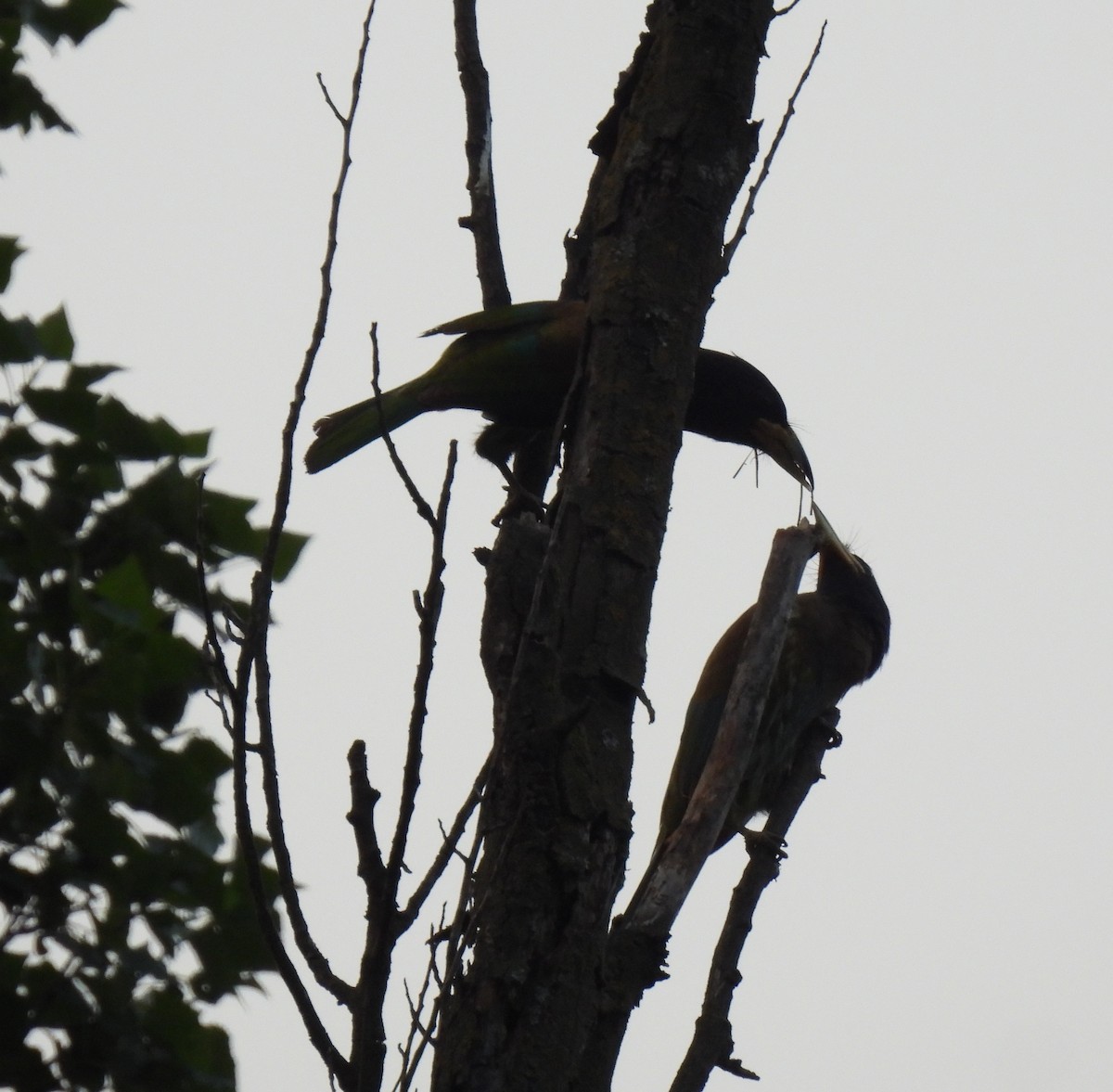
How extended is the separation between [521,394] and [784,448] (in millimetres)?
772

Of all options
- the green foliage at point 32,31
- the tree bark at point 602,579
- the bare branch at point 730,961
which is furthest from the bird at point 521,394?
the green foliage at point 32,31

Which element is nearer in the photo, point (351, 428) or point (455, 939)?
point (455, 939)

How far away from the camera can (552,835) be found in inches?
57.6

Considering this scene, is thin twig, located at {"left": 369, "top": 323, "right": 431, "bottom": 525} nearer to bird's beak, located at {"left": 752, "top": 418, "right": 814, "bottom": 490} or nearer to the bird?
the bird

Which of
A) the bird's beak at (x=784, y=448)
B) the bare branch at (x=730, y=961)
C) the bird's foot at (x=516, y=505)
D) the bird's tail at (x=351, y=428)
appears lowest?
the bare branch at (x=730, y=961)

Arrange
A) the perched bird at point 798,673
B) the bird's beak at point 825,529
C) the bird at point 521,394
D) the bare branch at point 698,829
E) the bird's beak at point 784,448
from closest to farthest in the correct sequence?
the bare branch at point 698,829, the bird's beak at point 825,529, the bird at point 521,394, the bird's beak at point 784,448, the perched bird at point 798,673

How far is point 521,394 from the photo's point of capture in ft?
10.6

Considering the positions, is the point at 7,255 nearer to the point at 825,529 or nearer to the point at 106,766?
the point at 106,766

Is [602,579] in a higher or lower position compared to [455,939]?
higher

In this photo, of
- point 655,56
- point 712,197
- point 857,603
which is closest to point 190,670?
point 712,197

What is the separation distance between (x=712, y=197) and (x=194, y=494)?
85cm

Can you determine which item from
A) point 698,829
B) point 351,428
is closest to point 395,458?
point 698,829

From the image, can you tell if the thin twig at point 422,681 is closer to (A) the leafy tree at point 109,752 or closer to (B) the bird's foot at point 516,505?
(A) the leafy tree at point 109,752

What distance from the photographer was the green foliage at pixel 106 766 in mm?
1248
